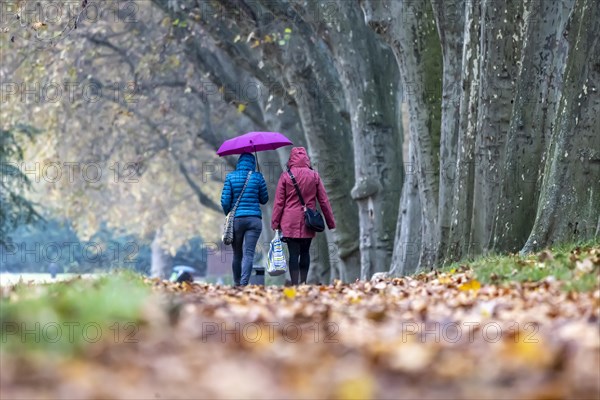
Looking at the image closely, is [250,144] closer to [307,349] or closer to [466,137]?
[466,137]

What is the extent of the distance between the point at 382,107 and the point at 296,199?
20.1 ft

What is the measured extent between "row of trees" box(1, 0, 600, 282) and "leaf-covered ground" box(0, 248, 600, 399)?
4.86 metres

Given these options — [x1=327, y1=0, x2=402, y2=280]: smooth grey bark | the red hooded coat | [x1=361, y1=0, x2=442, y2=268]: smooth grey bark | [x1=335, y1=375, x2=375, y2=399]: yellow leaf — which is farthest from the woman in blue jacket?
[x1=335, y1=375, x2=375, y2=399]: yellow leaf

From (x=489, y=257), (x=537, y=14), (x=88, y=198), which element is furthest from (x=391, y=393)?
(x=88, y=198)

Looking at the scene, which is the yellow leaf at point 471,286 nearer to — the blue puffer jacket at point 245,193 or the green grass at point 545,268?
the green grass at point 545,268

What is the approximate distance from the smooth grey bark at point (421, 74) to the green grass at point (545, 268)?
4.36 m

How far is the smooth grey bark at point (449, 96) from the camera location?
15.4 metres

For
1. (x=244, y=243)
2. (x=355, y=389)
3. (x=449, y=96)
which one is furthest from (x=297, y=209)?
(x=355, y=389)

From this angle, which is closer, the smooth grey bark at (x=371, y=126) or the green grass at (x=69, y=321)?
the green grass at (x=69, y=321)

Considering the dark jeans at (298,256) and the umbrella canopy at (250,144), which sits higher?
the umbrella canopy at (250,144)

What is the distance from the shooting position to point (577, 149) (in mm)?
12477

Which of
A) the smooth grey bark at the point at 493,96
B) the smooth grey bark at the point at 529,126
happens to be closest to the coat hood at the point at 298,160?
the smooth grey bark at the point at 493,96

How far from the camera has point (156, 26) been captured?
105ft

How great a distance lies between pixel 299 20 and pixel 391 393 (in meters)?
19.2
